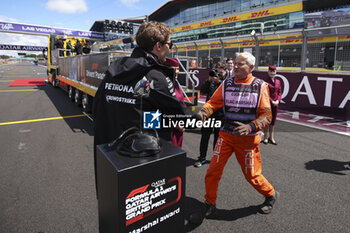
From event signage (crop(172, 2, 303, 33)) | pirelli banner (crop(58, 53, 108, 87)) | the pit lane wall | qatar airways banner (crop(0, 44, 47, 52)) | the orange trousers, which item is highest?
event signage (crop(172, 2, 303, 33))

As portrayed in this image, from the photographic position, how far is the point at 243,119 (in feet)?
8.27

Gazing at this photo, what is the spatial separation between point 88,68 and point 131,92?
6240 millimetres

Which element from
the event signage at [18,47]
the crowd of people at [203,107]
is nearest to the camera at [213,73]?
the crowd of people at [203,107]

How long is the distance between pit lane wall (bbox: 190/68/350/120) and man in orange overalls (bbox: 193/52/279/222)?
14.2ft

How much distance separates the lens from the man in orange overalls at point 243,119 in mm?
2455

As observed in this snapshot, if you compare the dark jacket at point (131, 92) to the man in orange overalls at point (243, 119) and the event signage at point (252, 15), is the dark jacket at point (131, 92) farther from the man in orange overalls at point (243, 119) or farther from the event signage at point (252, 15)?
the event signage at point (252, 15)

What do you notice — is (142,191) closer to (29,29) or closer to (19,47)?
(29,29)

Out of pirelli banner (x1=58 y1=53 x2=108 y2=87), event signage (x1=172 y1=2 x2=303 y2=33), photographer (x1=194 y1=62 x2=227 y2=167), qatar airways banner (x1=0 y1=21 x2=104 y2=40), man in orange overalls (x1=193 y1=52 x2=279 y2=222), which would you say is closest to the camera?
man in orange overalls (x1=193 y1=52 x2=279 y2=222)

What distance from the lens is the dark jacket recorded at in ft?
5.10

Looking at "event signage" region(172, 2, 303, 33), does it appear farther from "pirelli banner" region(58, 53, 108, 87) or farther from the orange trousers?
the orange trousers

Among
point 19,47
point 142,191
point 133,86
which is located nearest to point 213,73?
point 133,86

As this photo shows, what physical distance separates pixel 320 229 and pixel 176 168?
6.83ft

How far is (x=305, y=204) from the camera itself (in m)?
2.97

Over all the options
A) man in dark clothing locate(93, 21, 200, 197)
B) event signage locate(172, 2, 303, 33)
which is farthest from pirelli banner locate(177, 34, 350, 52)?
event signage locate(172, 2, 303, 33)
